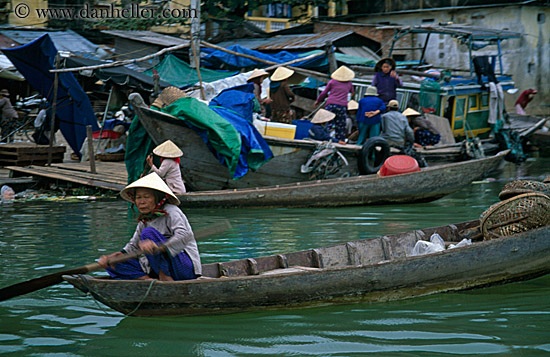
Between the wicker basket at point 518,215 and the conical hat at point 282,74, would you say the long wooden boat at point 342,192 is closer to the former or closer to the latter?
the conical hat at point 282,74

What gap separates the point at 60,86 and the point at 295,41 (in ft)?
24.7

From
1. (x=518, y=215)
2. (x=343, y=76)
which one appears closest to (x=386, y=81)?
(x=343, y=76)

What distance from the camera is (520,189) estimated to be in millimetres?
5949

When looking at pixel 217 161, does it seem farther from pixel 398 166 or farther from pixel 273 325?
pixel 273 325

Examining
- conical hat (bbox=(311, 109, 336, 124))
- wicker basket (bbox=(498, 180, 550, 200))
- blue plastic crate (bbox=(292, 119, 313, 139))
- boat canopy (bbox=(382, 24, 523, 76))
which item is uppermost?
boat canopy (bbox=(382, 24, 523, 76))

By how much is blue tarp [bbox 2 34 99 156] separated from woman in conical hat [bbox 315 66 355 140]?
438 cm

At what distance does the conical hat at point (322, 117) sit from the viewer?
10844mm

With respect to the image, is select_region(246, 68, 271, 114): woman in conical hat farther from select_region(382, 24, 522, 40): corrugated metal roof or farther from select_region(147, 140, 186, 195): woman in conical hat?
select_region(382, 24, 522, 40): corrugated metal roof

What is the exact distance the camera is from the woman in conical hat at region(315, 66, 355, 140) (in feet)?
37.3

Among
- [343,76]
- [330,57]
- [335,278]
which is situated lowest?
[335,278]

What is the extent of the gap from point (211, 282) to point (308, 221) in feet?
14.3

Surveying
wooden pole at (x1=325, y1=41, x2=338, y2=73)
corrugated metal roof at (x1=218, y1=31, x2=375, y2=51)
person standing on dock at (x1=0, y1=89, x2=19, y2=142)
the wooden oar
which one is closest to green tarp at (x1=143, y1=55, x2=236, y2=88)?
wooden pole at (x1=325, y1=41, x2=338, y2=73)

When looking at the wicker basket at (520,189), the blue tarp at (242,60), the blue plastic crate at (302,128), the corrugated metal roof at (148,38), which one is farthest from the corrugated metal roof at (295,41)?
the wicker basket at (520,189)

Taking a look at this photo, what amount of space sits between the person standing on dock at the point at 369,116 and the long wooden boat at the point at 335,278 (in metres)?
4.86
